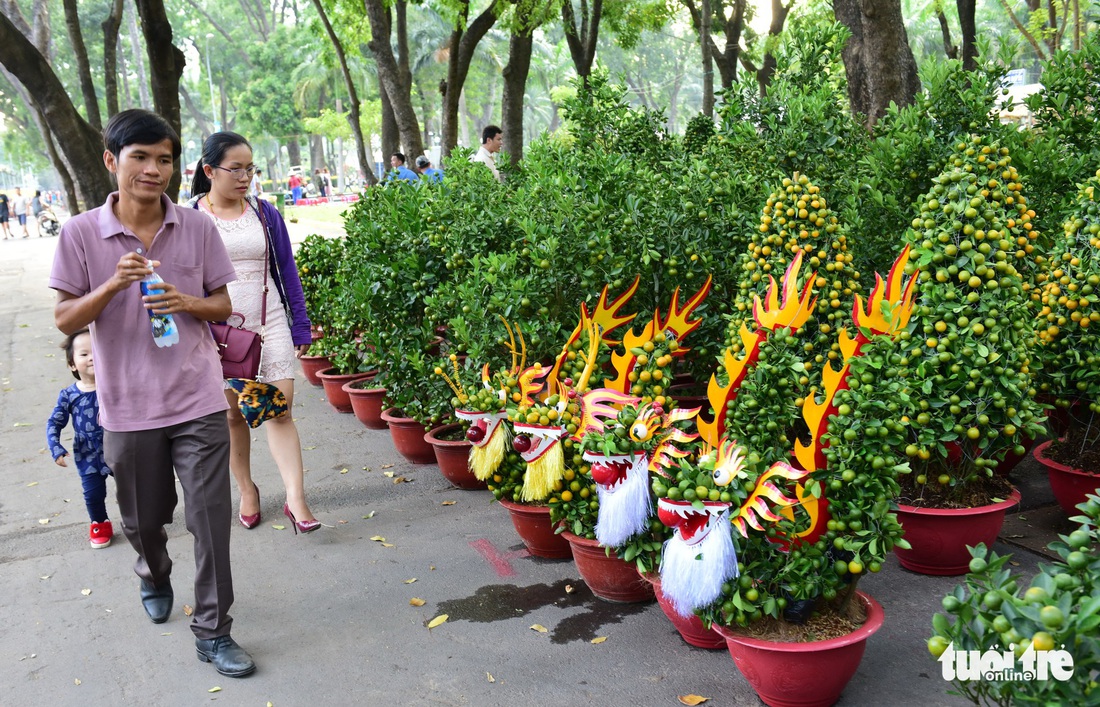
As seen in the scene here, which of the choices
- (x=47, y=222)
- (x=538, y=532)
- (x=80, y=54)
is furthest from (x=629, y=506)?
(x=47, y=222)

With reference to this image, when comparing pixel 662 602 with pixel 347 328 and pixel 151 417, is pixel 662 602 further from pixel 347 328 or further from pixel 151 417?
pixel 347 328

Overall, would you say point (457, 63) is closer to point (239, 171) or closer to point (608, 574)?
point (239, 171)

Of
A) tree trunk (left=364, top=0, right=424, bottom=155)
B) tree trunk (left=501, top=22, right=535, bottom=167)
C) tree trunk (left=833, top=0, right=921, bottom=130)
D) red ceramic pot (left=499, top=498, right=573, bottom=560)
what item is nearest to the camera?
red ceramic pot (left=499, top=498, right=573, bottom=560)

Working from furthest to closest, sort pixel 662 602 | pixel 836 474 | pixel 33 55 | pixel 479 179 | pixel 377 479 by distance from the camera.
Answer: pixel 33 55 < pixel 479 179 < pixel 377 479 < pixel 662 602 < pixel 836 474

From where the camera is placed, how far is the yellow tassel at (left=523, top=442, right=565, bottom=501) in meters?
3.69

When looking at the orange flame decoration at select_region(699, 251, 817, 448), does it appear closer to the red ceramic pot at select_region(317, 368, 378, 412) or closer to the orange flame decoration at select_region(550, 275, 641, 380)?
the orange flame decoration at select_region(550, 275, 641, 380)

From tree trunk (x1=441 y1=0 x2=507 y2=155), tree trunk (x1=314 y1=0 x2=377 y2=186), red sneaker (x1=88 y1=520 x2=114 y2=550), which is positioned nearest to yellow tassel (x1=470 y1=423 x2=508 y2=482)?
red sneaker (x1=88 y1=520 x2=114 y2=550)

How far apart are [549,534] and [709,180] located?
2.12m

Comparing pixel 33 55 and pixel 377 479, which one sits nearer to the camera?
pixel 377 479

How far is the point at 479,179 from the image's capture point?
655cm

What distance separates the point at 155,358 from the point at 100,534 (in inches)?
79.7

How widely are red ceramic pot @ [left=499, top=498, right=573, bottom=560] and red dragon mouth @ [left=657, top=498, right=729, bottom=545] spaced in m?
1.31

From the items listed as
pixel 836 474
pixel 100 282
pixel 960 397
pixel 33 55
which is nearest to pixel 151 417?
pixel 100 282

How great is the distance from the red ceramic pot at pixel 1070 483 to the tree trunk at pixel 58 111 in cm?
845
